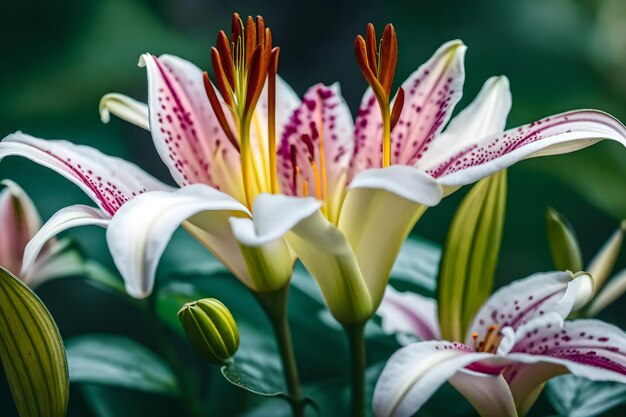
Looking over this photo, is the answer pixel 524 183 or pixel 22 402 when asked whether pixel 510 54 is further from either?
pixel 22 402

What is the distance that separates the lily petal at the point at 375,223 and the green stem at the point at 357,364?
0.5 inches

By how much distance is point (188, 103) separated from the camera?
342 millimetres

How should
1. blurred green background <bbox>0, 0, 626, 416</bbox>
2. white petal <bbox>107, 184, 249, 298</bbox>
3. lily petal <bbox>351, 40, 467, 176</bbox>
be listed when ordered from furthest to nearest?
blurred green background <bbox>0, 0, 626, 416</bbox> → lily petal <bbox>351, 40, 467, 176</bbox> → white petal <bbox>107, 184, 249, 298</bbox>

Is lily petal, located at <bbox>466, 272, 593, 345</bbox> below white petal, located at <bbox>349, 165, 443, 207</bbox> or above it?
below

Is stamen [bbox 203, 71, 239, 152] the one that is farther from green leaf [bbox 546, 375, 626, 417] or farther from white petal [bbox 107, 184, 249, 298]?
green leaf [bbox 546, 375, 626, 417]

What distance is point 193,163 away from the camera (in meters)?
0.33

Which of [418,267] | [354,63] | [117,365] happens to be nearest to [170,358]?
[117,365]

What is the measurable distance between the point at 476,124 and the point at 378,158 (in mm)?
44

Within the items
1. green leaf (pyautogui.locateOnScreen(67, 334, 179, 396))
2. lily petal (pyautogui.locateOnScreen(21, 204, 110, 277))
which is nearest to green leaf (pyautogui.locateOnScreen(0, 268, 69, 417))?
lily petal (pyautogui.locateOnScreen(21, 204, 110, 277))

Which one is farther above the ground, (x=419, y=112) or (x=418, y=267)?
(x=419, y=112)

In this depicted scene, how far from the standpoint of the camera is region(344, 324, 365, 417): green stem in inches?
12.2

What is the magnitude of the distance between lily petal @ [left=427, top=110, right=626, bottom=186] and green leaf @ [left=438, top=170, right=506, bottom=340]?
3 cm

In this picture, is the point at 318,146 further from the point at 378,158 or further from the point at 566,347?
the point at 566,347

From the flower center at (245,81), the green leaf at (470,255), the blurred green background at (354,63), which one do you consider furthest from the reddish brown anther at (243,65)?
the blurred green background at (354,63)
